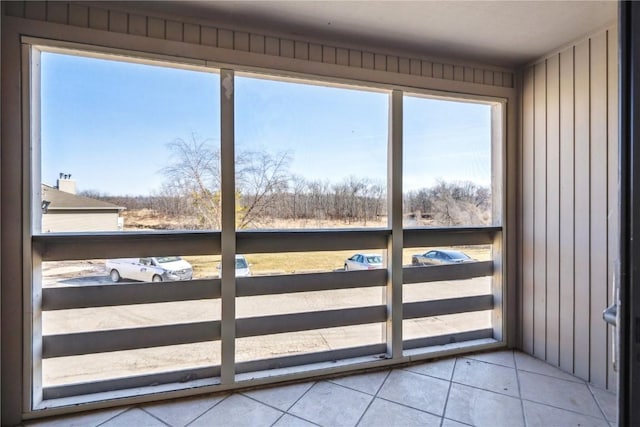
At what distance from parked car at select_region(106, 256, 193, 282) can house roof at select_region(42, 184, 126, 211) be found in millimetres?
385

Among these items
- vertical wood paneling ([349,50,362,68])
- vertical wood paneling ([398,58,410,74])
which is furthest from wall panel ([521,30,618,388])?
vertical wood paneling ([349,50,362,68])

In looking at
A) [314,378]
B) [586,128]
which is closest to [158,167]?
[314,378]

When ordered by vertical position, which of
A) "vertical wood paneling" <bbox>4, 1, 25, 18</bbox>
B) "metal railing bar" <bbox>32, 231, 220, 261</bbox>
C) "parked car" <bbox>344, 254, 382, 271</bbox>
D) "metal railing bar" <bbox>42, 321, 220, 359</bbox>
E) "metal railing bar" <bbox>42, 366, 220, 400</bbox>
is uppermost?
"vertical wood paneling" <bbox>4, 1, 25, 18</bbox>

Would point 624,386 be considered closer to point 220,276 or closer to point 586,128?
point 220,276

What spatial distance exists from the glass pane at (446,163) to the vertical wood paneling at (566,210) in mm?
590

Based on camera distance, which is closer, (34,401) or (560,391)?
(34,401)

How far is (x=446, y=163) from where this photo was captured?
10.0ft

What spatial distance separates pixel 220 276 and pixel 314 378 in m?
1.05

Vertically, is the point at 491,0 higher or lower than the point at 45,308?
higher

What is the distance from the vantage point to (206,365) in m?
2.47

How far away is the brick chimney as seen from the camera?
2.19 meters

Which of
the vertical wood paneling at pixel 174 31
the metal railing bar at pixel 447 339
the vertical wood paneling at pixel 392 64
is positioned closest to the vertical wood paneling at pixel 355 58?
the vertical wood paneling at pixel 392 64

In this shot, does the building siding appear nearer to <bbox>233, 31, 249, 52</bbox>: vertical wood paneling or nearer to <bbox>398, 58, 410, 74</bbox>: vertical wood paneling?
<bbox>233, 31, 249, 52</bbox>: vertical wood paneling

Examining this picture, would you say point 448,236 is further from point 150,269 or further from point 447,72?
point 150,269
